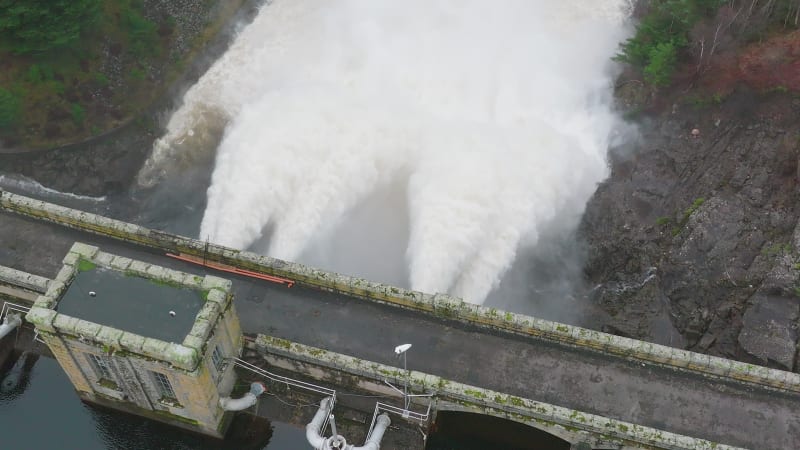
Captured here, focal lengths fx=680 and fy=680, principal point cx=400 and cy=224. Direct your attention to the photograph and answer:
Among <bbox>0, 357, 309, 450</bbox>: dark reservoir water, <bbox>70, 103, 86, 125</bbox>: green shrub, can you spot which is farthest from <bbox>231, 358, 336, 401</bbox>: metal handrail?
<bbox>70, 103, 86, 125</bbox>: green shrub

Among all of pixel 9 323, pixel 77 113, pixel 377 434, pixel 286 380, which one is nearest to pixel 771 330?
pixel 377 434

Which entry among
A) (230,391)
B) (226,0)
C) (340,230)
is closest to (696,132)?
(340,230)

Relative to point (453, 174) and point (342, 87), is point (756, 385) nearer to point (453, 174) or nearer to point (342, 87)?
point (453, 174)

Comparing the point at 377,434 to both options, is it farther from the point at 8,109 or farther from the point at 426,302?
the point at 8,109

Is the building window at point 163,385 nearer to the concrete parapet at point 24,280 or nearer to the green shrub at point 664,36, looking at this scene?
the concrete parapet at point 24,280

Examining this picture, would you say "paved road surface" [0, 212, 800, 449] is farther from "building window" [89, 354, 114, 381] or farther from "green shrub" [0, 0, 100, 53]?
"green shrub" [0, 0, 100, 53]

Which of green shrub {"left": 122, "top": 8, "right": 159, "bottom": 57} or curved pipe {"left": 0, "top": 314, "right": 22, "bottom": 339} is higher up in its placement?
green shrub {"left": 122, "top": 8, "right": 159, "bottom": 57}

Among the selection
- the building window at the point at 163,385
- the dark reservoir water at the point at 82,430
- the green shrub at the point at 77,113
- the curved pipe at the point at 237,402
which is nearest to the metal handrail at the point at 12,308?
the dark reservoir water at the point at 82,430
